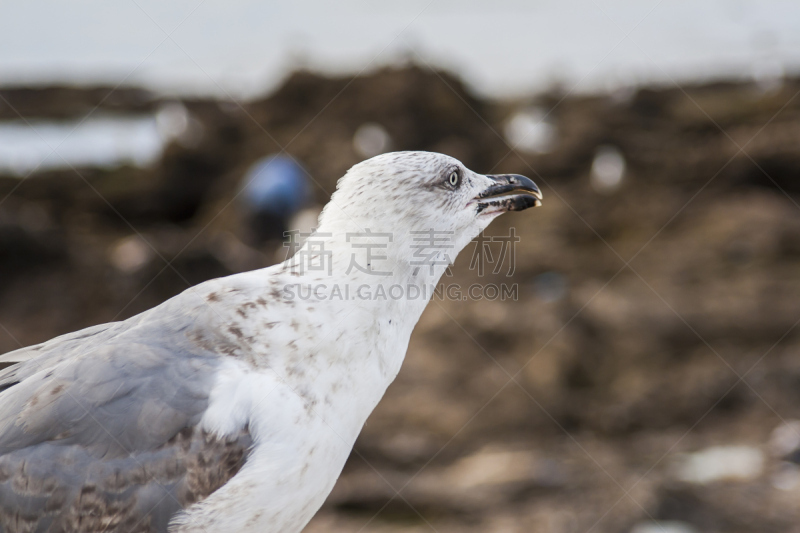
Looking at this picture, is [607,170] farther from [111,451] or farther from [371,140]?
[111,451]

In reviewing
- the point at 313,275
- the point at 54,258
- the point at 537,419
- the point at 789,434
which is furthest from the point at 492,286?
the point at 313,275

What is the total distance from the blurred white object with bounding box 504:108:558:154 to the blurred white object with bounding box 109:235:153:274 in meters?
6.14

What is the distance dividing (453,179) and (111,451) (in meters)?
1.61

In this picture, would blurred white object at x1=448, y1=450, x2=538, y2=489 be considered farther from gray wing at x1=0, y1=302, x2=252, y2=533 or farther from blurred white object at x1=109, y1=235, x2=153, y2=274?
blurred white object at x1=109, y1=235, x2=153, y2=274

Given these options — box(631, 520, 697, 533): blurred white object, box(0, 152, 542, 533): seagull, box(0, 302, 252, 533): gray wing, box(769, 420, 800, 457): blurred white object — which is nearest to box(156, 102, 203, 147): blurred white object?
box(769, 420, 800, 457): blurred white object

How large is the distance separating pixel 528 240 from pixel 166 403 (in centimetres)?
761

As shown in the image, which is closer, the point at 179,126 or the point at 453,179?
the point at 453,179

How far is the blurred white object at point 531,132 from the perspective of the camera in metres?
12.2

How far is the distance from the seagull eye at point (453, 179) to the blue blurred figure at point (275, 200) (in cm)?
743

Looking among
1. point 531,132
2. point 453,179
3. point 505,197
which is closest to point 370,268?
point 453,179

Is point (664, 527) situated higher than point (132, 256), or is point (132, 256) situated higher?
point (132, 256)

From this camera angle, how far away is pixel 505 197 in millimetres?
3178

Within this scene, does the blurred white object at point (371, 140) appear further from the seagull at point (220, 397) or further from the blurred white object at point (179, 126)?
the seagull at point (220, 397)

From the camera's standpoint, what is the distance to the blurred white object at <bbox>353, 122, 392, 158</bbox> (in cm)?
1179
